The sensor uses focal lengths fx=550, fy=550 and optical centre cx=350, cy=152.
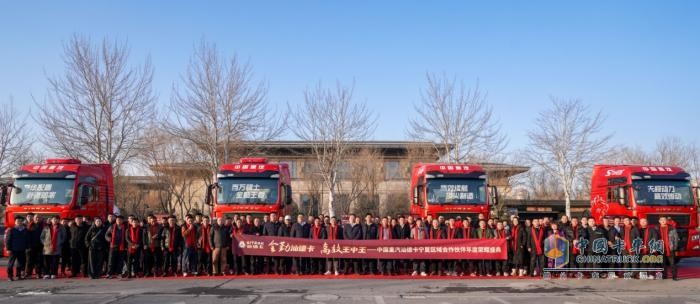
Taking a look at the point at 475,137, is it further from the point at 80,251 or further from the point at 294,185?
the point at 80,251

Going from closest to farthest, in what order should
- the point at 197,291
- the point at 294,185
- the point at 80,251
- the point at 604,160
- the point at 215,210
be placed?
the point at 197,291 < the point at 80,251 < the point at 215,210 < the point at 604,160 < the point at 294,185

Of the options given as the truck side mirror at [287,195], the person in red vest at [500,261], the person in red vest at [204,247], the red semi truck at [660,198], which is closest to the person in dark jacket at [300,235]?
the person in red vest at [204,247]

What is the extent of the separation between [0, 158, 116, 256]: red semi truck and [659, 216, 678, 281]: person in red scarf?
53.9 ft

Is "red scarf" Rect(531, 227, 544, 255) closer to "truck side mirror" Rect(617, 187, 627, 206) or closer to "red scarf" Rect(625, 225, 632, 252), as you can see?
"red scarf" Rect(625, 225, 632, 252)

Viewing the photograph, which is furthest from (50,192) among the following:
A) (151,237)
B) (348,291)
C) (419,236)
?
(419,236)

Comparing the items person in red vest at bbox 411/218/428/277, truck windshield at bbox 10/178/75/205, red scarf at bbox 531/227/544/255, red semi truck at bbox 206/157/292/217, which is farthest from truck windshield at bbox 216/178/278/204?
red scarf at bbox 531/227/544/255

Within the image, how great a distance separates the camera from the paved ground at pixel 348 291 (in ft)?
33.2

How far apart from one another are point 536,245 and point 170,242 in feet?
29.8

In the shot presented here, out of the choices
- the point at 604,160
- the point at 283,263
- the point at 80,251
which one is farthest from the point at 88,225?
the point at 604,160

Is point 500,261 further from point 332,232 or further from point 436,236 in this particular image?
point 332,232

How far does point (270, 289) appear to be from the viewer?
1138 cm

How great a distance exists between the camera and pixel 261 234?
14547mm

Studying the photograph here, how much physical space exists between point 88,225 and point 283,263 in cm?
510

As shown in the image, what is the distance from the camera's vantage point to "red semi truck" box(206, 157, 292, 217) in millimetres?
16828
